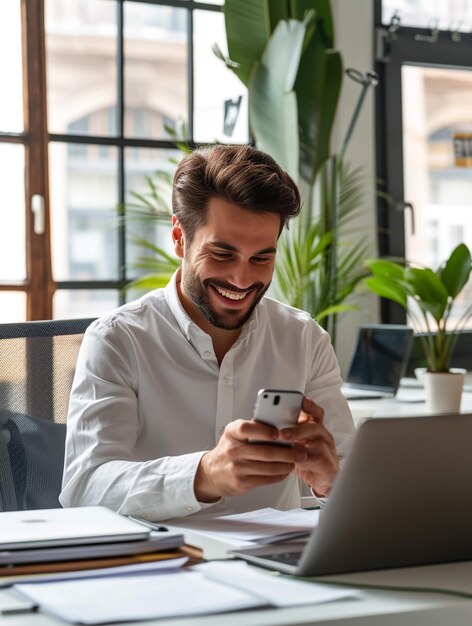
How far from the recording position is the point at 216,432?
1.98 metres

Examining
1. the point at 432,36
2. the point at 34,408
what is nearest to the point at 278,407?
the point at 34,408

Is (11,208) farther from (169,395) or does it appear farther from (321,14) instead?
(169,395)

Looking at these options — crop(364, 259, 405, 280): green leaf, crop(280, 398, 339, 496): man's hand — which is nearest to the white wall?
crop(364, 259, 405, 280): green leaf

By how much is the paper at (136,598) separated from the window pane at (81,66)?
9.67 feet

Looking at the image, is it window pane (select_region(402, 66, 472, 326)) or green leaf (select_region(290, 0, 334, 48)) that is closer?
green leaf (select_region(290, 0, 334, 48))

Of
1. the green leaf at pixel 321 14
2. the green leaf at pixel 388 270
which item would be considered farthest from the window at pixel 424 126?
the green leaf at pixel 388 270

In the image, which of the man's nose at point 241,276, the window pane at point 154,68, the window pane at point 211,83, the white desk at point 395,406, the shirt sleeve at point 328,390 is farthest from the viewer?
the window pane at point 211,83

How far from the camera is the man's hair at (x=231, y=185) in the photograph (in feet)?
6.44

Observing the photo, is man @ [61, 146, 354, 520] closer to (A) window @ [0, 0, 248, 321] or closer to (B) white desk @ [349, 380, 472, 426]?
(B) white desk @ [349, 380, 472, 426]

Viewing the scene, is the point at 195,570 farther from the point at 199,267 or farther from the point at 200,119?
the point at 200,119

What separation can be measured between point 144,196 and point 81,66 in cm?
53

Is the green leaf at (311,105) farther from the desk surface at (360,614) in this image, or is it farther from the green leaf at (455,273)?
the desk surface at (360,614)

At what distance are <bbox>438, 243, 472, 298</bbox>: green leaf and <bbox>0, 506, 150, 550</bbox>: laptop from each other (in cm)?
201

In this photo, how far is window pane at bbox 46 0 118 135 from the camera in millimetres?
3951
